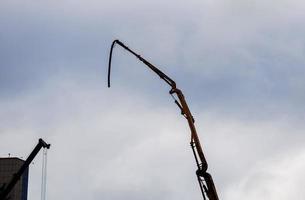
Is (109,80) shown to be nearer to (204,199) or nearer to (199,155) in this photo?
(199,155)

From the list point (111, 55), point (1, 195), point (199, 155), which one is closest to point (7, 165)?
point (1, 195)

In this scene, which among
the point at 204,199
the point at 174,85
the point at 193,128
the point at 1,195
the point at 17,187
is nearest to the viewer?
the point at 204,199

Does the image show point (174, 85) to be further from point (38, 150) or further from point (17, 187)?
point (17, 187)

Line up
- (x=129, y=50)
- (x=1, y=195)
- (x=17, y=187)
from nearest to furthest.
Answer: (x=129, y=50) → (x=1, y=195) → (x=17, y=187)

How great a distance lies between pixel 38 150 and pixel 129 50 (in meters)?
19.4

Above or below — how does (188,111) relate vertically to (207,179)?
above

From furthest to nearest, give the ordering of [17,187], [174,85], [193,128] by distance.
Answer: [17,187] < [174,85] < [193,128]

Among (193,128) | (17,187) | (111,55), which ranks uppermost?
(17,187)

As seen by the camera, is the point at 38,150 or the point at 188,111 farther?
the point at 38,150

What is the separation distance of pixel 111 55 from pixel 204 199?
14.9 m

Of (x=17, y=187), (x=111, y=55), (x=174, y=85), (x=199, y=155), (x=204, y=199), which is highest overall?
(x=17, y=187)

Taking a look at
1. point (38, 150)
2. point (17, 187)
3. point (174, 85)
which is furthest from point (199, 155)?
point (17, 187)

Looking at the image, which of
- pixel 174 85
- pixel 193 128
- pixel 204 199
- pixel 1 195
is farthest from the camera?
pixel 1 195

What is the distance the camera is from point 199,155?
115 feet
